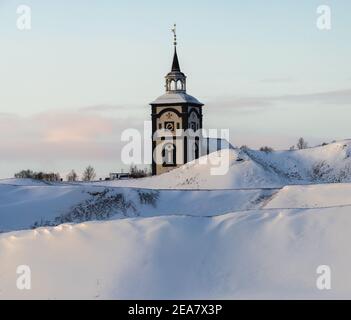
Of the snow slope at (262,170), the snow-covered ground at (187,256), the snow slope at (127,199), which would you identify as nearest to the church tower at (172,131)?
the snow slope at (262,170)

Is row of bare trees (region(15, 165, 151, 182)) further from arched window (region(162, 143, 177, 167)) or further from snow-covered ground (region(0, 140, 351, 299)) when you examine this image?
snow-covered ground (region(0, 140, 351, 299))

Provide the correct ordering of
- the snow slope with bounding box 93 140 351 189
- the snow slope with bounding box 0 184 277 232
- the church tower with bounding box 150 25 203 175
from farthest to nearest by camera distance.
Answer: the church tower with bounding box 150 25 203 175
the snow slope with bounding box 93 140 351 189
the snow slope with bounding box 0 184 277 232

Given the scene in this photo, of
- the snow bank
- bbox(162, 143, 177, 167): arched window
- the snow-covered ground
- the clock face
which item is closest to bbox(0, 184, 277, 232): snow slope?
the snow bank

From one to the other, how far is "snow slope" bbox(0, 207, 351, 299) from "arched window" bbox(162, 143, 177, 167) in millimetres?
54811

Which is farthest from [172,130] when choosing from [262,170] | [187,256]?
[187,256]

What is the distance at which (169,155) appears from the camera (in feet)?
267

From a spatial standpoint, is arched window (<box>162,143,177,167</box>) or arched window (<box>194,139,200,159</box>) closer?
arched window (<box>162,143,177,167</box>)

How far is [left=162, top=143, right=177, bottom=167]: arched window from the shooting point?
81.4 m

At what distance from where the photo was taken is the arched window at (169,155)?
8138cm

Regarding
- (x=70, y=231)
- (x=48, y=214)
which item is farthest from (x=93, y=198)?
(x=70, y=231)

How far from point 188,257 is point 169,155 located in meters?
58.3

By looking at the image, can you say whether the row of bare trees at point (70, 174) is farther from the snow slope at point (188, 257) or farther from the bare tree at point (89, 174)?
the snow slope at point (188, 257)
